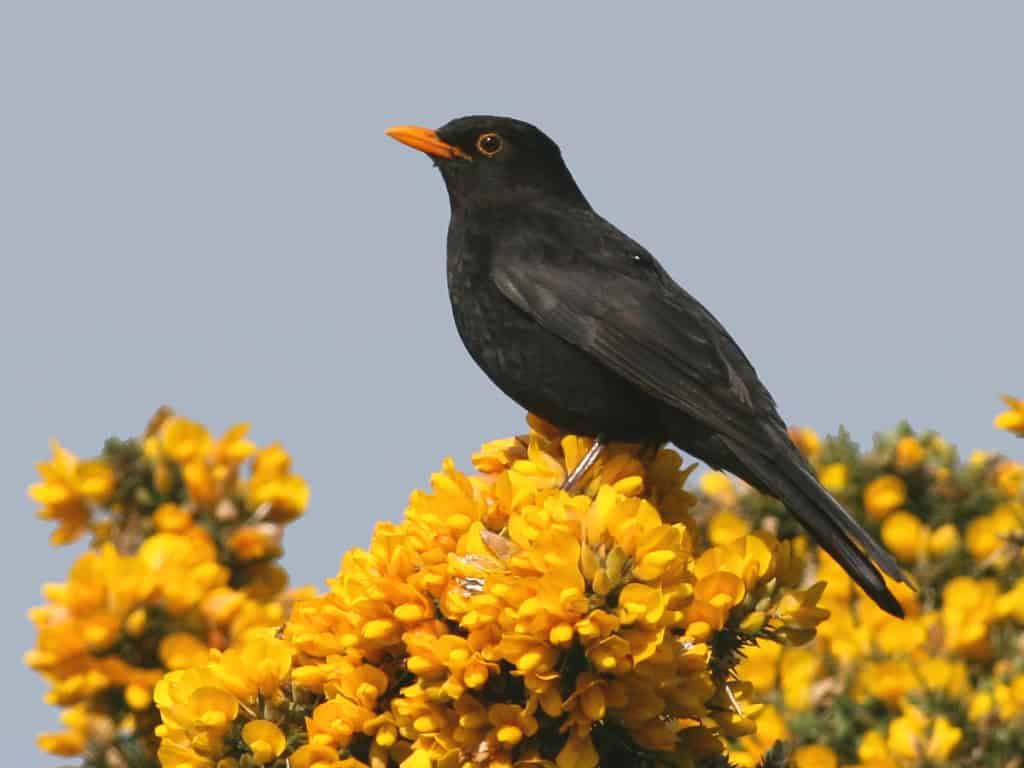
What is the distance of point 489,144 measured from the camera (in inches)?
313

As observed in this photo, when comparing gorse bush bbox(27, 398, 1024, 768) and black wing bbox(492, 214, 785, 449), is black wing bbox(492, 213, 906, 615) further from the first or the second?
gorse bush bbox(27, 398, 1024, 768)

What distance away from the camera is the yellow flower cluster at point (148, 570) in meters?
6.51

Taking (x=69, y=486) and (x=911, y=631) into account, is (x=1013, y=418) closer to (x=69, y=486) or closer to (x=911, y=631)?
(x=911, y=631)

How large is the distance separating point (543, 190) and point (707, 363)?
1.42m

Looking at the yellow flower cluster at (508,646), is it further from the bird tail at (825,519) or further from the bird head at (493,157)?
the bird head at (493,157)

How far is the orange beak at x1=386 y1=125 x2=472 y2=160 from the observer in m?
7.95

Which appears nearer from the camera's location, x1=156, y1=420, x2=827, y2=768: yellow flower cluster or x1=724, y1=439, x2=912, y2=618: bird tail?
x1=156, y1=420, x2=827, y2=768: yellow flower cluster

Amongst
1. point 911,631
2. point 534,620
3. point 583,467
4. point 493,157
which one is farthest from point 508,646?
point 493,157

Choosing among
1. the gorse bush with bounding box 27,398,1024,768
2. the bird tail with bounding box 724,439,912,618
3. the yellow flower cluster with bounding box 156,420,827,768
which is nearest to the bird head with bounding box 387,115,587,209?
the gorse bush with bounding box 27,398,1024,768

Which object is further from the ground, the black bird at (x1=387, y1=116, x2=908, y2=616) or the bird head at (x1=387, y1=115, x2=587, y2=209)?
the bird head at (x1=387, y1=115, x2=587, y2=209)

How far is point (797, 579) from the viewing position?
5.38m

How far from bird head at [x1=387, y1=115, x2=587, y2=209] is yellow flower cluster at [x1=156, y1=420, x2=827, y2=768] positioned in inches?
95.0

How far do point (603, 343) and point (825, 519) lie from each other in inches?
47.8

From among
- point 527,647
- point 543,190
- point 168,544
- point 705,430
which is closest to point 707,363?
point 705,430
